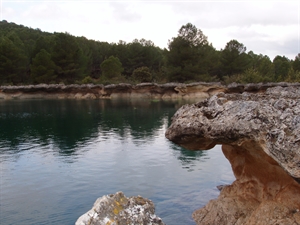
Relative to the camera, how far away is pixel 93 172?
42.2 ft

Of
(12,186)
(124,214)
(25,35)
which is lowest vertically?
(12,186)

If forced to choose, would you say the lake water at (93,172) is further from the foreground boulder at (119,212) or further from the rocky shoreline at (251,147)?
the foreground boulder at (119,212)

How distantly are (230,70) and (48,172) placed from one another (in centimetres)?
5427

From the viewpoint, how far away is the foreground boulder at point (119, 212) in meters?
4.80

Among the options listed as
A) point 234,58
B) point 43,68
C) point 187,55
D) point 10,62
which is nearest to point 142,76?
point 187,55

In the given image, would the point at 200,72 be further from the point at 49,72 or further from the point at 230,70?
the point at 49,72

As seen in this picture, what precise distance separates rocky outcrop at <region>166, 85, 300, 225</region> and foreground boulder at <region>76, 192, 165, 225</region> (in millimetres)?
1623

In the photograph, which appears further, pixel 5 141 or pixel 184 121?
pixel 5 141

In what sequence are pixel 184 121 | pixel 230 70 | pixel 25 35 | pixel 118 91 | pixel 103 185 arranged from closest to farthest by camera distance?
pixel 184 121 < pixel 103 185 < pixel 118 91 < pixel 230 70 < pixel 25 35

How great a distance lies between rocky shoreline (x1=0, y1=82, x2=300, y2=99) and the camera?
156ft

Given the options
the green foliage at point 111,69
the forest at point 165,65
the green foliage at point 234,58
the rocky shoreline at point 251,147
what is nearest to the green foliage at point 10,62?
A: the forest at point 165,65

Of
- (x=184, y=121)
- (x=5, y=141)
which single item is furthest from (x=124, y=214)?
(x=5, y=141)

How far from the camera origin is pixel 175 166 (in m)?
13.7

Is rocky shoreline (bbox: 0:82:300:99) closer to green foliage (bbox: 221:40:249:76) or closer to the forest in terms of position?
the forest
